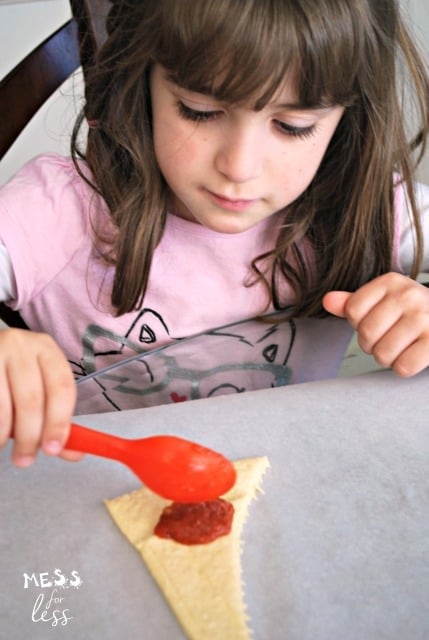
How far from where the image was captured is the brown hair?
0.46 metres

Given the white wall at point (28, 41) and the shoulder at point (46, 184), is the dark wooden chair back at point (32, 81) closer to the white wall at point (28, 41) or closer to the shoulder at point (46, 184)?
the shoulder at point (46, 184)

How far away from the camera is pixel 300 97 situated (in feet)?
1.61

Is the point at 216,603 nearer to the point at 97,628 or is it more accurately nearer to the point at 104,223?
the point at 97,628

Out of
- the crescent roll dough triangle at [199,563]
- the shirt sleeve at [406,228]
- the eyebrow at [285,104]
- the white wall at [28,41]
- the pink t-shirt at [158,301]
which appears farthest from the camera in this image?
the white wall at [28,41]

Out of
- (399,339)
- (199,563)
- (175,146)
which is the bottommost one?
(199,563)

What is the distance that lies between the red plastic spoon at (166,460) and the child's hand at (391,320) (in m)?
0.21

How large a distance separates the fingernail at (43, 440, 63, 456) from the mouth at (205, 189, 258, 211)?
28 cm

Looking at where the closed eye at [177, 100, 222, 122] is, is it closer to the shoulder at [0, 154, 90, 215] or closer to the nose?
the nose

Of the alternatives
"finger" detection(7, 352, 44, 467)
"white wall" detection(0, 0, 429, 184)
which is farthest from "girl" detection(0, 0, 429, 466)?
"white wall" detection(0, 0, 429, 184)

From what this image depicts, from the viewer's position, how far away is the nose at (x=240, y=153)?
1.65 ft

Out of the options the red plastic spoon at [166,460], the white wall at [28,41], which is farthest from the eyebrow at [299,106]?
the white wall at [28,41]

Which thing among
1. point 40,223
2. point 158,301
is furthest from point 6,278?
point 158,301

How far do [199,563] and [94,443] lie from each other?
111 millimetres

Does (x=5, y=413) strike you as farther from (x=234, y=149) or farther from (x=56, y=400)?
(x=234, y=149)
